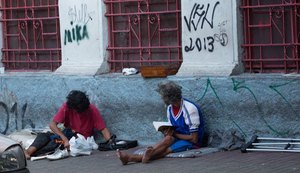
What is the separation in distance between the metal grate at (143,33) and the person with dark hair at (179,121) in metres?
0.96

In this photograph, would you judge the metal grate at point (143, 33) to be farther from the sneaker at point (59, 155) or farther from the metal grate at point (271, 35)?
the sneaker at point (59, 155)

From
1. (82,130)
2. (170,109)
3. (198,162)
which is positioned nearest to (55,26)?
(82,130)

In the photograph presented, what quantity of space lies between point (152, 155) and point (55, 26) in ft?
11.9

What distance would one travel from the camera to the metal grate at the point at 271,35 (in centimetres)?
1130

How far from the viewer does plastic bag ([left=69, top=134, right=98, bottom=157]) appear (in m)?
12.1

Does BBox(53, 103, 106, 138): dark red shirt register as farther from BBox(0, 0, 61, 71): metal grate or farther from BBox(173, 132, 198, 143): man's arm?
BBox(0, 0, 61, 71): metal grate

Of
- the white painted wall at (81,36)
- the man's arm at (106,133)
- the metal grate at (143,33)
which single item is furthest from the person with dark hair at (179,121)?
the white painted wall at (81,36)

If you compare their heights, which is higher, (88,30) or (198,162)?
(88,30)

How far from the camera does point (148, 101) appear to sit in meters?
12.4

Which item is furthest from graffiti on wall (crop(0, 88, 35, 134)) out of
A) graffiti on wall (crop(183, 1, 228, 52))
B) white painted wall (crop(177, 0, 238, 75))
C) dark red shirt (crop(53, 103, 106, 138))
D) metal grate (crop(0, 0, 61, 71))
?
graffiti on wall (crop(183, 1, 228, 52))

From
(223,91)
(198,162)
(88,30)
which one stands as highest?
(88,30)

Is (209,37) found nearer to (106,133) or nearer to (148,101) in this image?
(148,101)

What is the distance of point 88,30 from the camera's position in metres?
13.2

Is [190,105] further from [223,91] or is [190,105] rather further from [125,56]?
[125,56]
